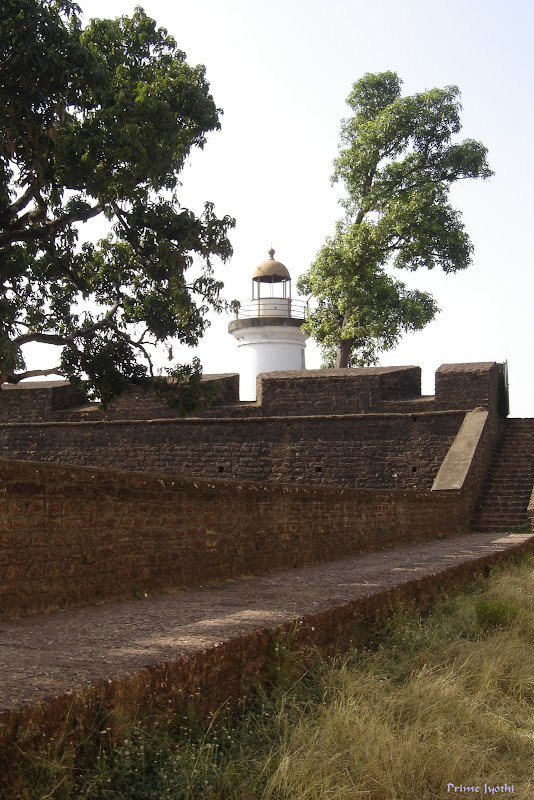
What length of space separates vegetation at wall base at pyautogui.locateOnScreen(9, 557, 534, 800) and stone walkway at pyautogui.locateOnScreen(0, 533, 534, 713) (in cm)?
22

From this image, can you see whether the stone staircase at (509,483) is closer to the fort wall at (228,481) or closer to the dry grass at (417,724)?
the fort wall at (228,481)

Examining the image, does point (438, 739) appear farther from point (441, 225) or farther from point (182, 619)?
point (441, 225)

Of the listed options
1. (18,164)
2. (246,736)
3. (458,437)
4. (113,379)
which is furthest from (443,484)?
(246,736)

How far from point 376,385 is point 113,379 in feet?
17.0

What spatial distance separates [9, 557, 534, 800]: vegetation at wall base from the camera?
8.06 feet

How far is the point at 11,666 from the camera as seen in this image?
287 cm

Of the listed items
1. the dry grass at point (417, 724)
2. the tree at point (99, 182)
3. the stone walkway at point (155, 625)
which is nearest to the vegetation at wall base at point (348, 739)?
the dry grass at point (417, 724)

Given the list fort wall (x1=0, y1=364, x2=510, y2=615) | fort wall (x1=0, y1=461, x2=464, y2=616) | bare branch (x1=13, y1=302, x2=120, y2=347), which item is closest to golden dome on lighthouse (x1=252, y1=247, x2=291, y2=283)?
fort wall (x1=0, y1=364, x2=510, y2=615)

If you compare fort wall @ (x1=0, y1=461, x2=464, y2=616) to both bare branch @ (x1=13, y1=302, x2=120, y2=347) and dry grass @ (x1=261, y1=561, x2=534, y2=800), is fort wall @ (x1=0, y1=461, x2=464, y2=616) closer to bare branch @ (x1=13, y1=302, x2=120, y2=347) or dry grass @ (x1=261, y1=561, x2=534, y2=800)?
dry grass @ (x1=261, y1=561, x2=534, y2=800)

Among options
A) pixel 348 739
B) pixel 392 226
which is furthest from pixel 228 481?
pixel 392 226

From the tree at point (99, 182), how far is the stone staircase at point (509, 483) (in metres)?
5.46

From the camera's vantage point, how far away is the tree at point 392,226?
2144 centimetres

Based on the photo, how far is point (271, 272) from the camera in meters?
27.9
